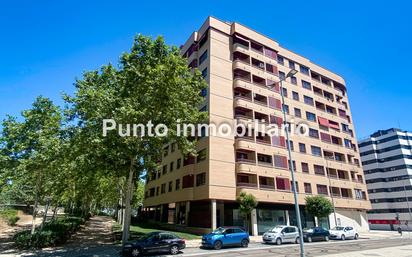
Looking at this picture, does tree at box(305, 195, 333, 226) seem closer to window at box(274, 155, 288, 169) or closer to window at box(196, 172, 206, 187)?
window at box(274, 155, 288, 169)

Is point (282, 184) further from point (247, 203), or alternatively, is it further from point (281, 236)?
point (281, 236)

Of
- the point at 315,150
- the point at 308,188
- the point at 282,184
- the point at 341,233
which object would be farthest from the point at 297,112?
the point at 341,233

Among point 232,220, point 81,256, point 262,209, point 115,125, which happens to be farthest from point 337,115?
point 81,256

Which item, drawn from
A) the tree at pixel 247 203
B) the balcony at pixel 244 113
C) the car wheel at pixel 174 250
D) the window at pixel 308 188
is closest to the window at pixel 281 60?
the balcony at pixel 244 113

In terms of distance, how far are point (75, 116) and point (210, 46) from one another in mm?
22206

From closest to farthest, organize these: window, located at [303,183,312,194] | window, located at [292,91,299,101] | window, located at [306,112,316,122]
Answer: window, located at [303,183,312,194] → window, located at [292,91,299,101] → window, located at [306,112,316,122]

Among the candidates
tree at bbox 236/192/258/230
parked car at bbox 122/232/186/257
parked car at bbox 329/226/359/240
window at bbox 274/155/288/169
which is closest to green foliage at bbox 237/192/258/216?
tree at bbox 236/192/258/230

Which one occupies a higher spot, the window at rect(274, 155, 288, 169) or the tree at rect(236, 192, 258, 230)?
the window at rect(274, 155, 288, 169)

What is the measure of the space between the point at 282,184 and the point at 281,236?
11.6m

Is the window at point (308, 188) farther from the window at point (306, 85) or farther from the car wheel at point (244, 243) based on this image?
the car wheel at point (244, 243)

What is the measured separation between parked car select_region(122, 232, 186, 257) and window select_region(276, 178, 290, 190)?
19897 millimetres

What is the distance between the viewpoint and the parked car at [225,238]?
22500 millimetres

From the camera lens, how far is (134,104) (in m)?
20.9

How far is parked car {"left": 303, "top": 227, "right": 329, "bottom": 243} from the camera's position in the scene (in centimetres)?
2919
